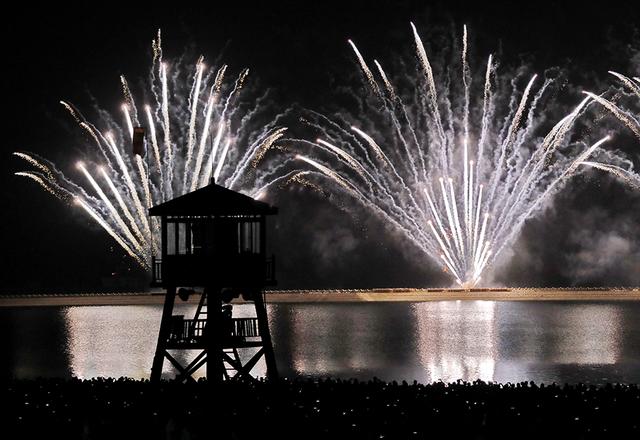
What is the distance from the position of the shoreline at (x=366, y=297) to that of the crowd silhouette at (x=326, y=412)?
4538 cm

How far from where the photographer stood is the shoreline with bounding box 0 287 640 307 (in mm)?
71438

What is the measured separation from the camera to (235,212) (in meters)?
29.0

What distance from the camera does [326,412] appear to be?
79.3 feet

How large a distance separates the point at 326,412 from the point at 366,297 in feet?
169

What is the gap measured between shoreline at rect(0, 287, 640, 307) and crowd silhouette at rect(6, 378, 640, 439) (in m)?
45.4

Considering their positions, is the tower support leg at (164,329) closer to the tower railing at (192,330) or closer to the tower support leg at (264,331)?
the tower railing at (192,330)

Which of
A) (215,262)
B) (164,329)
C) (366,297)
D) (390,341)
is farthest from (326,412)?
(366,297)

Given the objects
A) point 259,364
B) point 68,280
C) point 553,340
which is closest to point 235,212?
point 259,364

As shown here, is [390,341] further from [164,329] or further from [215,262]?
[215,262]

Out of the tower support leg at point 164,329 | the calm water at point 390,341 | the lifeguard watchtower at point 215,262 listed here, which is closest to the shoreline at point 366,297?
the calm water at point 390,341

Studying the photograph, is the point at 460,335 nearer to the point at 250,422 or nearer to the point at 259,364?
the point at 259,364

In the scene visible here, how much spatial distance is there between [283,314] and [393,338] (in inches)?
562

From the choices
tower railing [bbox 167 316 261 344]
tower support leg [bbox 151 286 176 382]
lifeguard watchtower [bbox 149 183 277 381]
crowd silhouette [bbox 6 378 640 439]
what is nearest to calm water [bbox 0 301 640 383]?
tower railing [bbox 167 316 261 344]

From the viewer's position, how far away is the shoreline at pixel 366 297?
71438 mm
